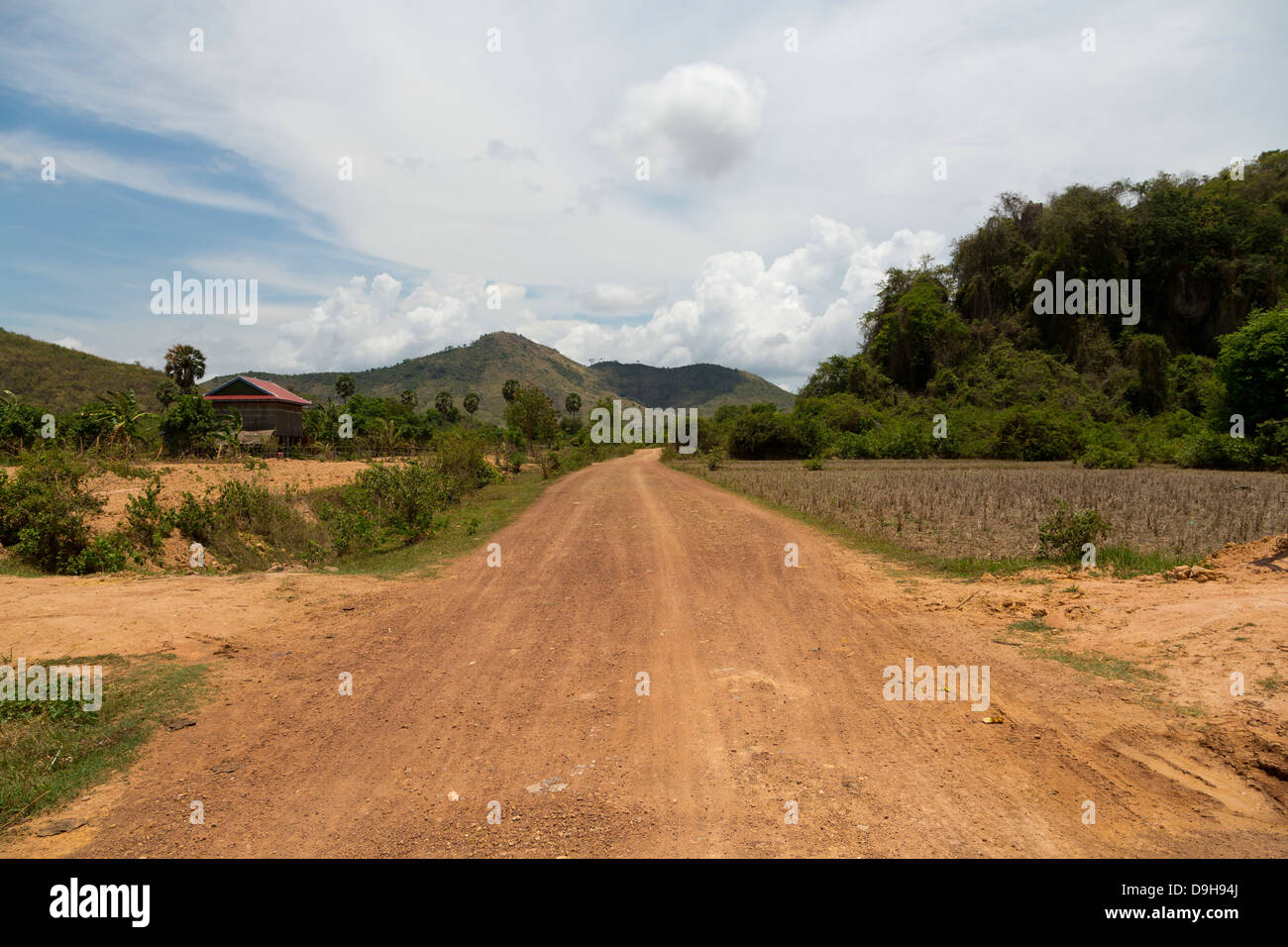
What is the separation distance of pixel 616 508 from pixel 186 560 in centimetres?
1049

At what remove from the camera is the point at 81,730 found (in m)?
4.75

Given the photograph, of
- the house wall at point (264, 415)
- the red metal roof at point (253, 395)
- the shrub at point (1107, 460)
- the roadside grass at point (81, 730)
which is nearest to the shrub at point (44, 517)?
the roadside grass at point (81, 730)

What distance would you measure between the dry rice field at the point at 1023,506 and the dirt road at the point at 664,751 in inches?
212

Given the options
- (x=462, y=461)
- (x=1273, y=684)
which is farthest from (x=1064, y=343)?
(x=1273, y=684)

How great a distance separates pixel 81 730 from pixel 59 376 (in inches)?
2841

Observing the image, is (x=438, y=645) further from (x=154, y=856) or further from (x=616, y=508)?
(x=616, y=508)

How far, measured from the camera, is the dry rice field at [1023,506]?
11531 millimetres

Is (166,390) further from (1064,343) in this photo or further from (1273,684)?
(1064,343)

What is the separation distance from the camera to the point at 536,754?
14.5 feet

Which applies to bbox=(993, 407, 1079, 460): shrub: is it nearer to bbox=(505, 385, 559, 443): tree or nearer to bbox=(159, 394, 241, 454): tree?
bbox=(505, 385, 559, 443): tree

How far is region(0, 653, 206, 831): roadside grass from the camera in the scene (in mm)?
3953

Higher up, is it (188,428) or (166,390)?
(166,390)

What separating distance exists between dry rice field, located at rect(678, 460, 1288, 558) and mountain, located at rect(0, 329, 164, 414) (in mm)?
61475

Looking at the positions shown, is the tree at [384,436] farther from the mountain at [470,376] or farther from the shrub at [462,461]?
the mountain at [470,376]
